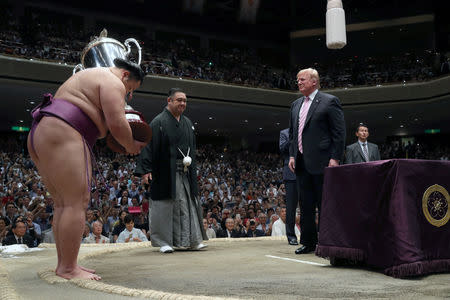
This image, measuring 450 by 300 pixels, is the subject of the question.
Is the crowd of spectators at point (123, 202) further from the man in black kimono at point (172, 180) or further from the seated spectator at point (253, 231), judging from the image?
the man in black kimono at point (172, 180)

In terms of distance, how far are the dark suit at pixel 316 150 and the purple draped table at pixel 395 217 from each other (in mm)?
423

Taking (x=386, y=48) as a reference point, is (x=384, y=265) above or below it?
below

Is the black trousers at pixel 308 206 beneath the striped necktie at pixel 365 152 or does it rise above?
beneath

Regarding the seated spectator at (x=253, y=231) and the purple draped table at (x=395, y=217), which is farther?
the seated spectator at (x=253, y=231)

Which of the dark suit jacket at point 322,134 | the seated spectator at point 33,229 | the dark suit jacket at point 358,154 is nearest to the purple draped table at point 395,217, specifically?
the dark suit jacket at point 322,134

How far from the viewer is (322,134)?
2.37 m

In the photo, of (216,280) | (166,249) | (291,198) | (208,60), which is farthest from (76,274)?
(208,60)

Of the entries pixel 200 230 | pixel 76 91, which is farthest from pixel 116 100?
pixel 200 230

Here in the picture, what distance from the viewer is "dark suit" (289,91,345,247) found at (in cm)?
234

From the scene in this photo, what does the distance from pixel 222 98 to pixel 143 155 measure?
9786 mm

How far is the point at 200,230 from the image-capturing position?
111 inches

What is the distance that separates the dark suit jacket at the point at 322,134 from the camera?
7.66 feet

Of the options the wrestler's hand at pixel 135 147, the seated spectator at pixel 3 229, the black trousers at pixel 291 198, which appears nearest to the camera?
the wrestler's hand at pixel 135 147

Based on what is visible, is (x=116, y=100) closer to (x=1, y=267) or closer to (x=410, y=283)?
(x=1, y=267)
